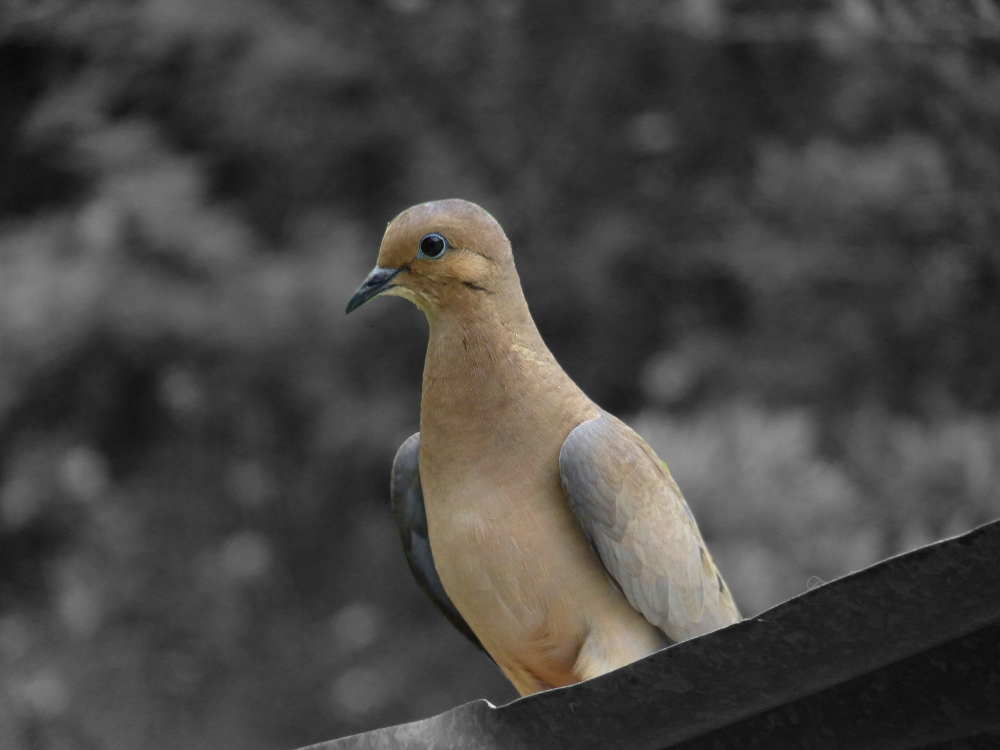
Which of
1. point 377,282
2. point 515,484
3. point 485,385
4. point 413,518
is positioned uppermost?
point 377,282

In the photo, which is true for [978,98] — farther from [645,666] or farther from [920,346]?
[645,666]

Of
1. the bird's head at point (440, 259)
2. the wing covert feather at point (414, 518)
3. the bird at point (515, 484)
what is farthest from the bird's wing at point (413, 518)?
the bird's head at point (440, 259)

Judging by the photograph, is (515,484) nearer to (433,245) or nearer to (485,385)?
(485,385)

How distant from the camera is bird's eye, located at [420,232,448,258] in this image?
1470mm

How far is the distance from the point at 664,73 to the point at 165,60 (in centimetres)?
199

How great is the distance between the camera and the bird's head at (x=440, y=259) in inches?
57.8

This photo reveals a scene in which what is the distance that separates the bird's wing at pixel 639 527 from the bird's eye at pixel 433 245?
291mm

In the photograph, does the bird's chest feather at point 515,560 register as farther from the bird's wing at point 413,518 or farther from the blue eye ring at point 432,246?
the blue eye ring at point 432,246

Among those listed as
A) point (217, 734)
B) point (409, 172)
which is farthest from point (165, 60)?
point (217, 734)

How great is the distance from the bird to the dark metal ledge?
46 cm

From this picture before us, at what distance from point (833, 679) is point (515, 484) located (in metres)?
0.66

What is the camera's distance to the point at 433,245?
147cm

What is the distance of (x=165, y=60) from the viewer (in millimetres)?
4562

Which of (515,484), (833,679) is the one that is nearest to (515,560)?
(515,484)
